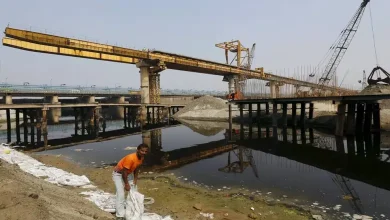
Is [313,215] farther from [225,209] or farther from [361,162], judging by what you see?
[361,162]

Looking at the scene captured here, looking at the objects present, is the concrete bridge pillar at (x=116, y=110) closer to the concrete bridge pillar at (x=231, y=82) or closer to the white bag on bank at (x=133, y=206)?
the concrete bridge pillar at (x=231, y=82)

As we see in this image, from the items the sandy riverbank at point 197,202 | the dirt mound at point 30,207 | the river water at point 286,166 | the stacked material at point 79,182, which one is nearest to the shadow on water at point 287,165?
the river water at point 286,166

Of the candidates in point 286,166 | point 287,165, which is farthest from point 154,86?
point 286,166

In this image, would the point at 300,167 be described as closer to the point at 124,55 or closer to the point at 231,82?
the point at 124,55

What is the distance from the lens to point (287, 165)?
15.5 meters

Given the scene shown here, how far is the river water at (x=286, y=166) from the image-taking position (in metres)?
10.1

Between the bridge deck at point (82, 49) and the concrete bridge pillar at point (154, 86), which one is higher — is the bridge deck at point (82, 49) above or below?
above

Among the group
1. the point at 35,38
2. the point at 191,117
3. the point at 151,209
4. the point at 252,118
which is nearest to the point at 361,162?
the point at 151,209

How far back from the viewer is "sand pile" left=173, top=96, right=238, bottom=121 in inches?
1847

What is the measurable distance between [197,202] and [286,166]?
7.85m

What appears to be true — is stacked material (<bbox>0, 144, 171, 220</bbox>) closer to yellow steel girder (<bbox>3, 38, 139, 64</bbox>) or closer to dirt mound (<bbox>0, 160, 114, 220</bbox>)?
dirt mound (<bbox>0, 160, 114, 220</bbox>)

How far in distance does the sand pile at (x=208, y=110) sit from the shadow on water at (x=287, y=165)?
70.1 ft

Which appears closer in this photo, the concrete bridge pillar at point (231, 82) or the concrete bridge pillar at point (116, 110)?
the concrete bridge pillar at point (231, 82)

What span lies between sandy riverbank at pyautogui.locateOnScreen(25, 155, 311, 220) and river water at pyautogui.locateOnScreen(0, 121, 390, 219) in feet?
3.19
